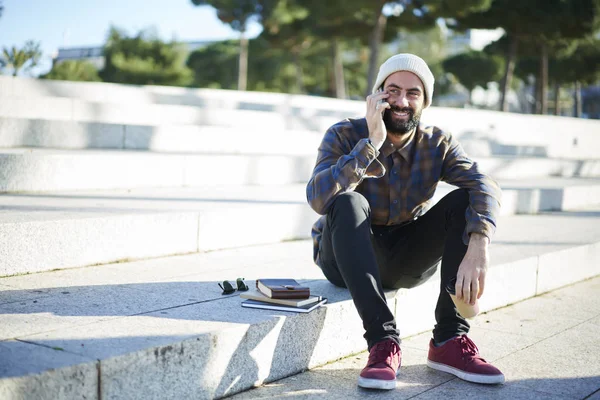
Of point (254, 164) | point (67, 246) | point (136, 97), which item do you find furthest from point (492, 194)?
point (136, 97)

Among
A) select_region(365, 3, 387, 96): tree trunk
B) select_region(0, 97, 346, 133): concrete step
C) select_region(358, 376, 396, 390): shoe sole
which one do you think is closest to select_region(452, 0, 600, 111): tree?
select_region(365, 3, 387, 96): tree trunk

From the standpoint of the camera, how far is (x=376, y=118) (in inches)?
116

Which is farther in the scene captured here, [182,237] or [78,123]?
[78,123]

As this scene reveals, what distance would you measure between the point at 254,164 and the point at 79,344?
4.19m

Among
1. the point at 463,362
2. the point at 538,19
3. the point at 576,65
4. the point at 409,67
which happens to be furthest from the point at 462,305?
the point at 576,65

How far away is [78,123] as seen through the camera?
6.04 metres

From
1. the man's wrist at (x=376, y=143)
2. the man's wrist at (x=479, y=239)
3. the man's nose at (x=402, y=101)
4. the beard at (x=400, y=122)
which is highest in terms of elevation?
the man's nose at (x=402, y=101)

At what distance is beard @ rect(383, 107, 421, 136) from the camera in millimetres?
3047

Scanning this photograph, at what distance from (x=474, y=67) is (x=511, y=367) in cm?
3379

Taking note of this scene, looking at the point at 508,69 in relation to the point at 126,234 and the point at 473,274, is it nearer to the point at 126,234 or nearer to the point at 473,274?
the point at 126,234

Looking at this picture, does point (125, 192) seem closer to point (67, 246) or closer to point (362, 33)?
point (67, 246)

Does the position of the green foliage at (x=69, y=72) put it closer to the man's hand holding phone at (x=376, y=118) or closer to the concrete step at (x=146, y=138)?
the concrete step at (x=146, y=138)

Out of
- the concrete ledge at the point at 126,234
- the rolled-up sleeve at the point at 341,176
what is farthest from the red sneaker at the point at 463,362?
the concrete ledge at the point at 126,234

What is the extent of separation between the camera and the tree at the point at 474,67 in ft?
115
